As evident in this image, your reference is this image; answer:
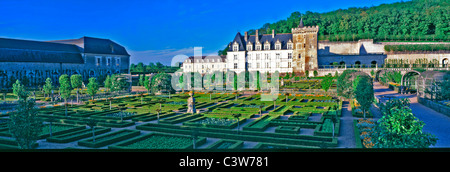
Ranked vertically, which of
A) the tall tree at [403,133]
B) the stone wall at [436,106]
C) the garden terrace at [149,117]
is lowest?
the garden terrace at [149,117]

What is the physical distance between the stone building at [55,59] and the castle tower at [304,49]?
144 feet

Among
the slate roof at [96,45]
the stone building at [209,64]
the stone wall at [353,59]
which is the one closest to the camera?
the slate roof at [96,45]

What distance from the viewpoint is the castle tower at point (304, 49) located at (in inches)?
2682

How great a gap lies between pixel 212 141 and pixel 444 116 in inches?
694

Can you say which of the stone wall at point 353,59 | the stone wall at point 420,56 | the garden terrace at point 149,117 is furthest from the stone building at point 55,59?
the stone wall at point 420,56

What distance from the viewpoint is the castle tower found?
224 ft

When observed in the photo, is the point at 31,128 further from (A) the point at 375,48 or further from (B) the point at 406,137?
(A) the point at 375,48

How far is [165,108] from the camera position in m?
26.8

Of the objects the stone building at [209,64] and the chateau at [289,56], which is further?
the stone building at [209,64]

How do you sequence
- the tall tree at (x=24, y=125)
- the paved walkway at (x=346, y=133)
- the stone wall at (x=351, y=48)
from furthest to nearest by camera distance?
the stone wall at (x=351, y=48), the paved walkway at (x=346, y=133), the tall tree at (x=24, y=125)

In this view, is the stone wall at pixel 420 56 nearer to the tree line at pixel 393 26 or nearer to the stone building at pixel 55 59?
the tree line at pixel 393 26

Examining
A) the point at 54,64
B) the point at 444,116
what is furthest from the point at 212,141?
the point at 54,64

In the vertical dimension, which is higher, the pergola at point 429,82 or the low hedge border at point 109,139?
the pergola at point 429,82

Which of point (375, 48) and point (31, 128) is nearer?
point (31, 128)
